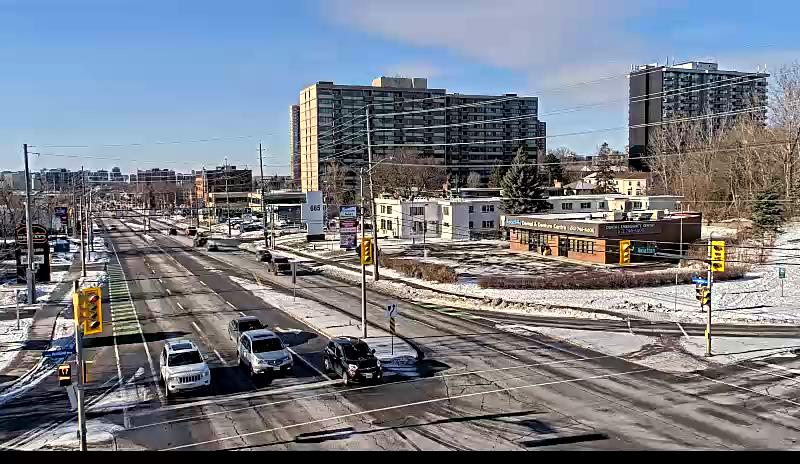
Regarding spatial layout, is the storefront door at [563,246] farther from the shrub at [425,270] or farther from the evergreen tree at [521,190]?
the evergreen tree at [521,190]

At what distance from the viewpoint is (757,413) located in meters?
18.6

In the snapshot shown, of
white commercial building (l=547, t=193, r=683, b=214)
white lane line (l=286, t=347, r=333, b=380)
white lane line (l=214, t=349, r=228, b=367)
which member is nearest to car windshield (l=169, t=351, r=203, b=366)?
white lane line (l=214, t=349, r=228, b=367)

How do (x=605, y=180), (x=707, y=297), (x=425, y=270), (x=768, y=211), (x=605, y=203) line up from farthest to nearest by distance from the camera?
1. (x=605, y=180)
2. (x=605, y=203)
3. (x=768, y=211)
4. (x=425, y=270)
5. (x=707, y=297)

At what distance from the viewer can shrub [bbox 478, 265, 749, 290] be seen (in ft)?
142

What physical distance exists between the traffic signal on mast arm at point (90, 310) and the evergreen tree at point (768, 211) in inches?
2240

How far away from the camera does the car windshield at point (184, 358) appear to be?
2142cm

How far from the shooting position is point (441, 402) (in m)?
19.8

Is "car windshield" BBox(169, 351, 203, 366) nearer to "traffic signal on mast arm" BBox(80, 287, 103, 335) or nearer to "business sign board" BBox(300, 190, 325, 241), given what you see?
"traffic signal on mast arm" BBox(80, 287, 103, 335)

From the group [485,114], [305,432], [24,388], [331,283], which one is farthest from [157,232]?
[305,432]

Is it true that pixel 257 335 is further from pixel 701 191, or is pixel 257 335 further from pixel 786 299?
pixel 701 191

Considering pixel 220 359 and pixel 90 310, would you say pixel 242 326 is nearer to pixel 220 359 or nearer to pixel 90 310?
pixel 220 359

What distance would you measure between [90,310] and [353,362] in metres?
8.66

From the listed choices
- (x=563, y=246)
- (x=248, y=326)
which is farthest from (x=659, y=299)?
(x=248, y=326)

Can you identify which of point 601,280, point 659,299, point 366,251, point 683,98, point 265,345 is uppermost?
point 683,98
